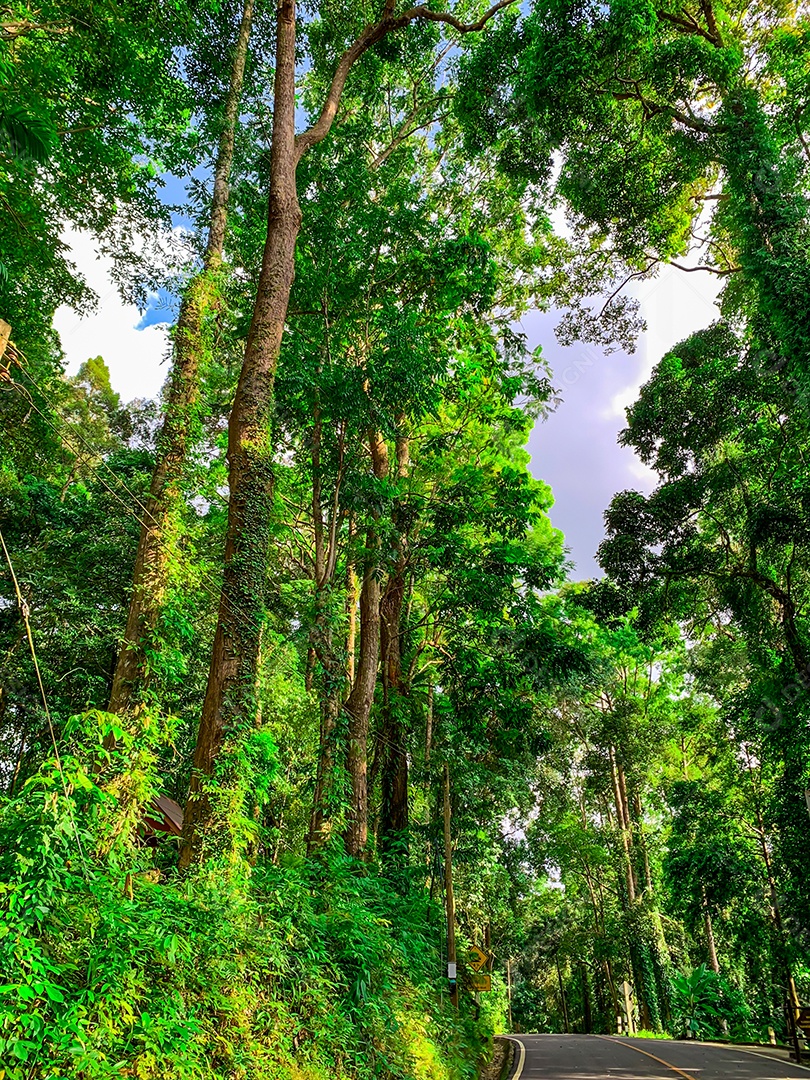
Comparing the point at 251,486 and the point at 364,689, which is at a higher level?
the point at 251,486

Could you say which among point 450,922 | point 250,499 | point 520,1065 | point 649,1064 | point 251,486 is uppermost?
point 251,486

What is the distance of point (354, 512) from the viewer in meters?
10.6

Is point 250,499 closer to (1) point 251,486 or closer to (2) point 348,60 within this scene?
(1) point 251,486

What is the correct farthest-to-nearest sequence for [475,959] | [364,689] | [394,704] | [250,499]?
1. [394,704]
2. [475,959]
3. [364,689]
4. [250,499]

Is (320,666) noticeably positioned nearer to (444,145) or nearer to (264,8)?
(264,8)

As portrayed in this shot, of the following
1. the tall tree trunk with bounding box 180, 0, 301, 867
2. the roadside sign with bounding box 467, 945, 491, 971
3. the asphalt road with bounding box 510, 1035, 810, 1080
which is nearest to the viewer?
the tall tree trunk with bounding box 180, 0, 301, 867

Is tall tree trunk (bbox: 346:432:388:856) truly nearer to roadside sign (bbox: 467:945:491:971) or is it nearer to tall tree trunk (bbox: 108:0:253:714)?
tall tree trunk (bbox: 108:0:253:714)

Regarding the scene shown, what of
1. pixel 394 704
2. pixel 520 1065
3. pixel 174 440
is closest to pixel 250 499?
pixel 174 440

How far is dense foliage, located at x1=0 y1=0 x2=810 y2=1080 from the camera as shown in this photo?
4.29 meters

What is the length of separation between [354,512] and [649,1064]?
11.8 m

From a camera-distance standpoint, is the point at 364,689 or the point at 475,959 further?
the point at 475,959

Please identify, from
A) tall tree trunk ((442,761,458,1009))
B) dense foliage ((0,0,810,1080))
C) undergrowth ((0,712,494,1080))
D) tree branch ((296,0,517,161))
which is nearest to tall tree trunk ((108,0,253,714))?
dense foliage ((0,0,810,1080))

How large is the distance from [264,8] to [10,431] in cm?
984

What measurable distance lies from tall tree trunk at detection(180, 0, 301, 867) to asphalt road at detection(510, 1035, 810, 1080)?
973 cm
